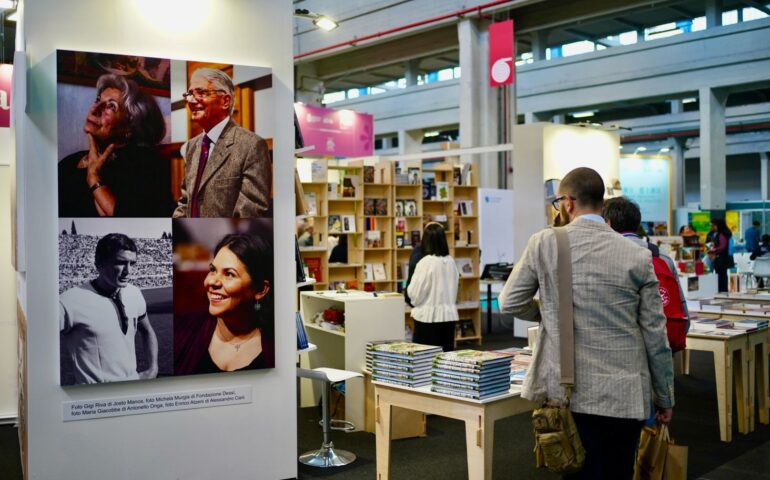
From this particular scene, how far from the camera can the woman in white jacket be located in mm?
6699

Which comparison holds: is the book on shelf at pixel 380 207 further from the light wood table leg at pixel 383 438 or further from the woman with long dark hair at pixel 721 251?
the woman with long dark hair at pixel 721 251

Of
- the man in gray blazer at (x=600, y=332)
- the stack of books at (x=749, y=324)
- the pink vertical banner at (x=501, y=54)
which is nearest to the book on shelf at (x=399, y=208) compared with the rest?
the pink vertical banner at (x=501, y=54)

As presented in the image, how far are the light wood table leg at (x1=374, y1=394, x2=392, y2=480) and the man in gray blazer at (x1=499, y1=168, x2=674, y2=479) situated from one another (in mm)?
1361

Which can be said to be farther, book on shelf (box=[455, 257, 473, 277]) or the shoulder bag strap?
book on shelf (box=[455, 257, 473, 277])

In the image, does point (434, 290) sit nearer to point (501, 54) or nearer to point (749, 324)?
point (749, 324)

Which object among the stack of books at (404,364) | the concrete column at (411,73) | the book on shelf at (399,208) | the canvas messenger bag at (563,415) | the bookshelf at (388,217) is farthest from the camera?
the concrete column at (411,73)

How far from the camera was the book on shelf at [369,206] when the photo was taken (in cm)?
982

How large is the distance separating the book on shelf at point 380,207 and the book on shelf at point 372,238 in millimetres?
251

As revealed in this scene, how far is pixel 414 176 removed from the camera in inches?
400

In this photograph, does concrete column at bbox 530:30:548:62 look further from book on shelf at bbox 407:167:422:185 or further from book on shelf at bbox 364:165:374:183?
book on shelf at bbox 364:165:374:183

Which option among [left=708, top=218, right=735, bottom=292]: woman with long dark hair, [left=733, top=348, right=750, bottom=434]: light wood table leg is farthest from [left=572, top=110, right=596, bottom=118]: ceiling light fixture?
[left=733, top=348, right=750, bottom=434]: light wood table leg

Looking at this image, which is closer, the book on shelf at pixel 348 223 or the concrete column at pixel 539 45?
the book on shelf at pixel 348 223

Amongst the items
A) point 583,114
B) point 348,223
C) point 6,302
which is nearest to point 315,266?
point 348,223

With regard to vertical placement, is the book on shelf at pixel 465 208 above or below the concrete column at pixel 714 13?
below
